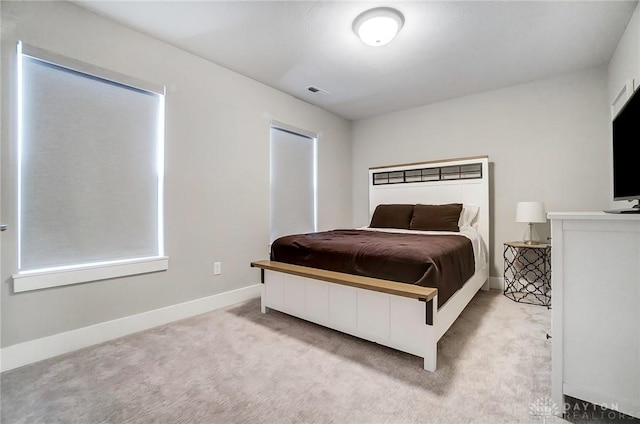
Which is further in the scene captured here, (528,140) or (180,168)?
(528,140)

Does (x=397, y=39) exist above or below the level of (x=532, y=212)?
above

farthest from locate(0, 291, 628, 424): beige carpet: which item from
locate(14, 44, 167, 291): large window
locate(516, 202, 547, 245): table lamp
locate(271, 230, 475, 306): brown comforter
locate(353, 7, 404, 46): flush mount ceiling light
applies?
locate(353, 7, 404, 46): flush mount ceiling light

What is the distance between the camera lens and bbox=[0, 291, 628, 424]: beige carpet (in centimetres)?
130

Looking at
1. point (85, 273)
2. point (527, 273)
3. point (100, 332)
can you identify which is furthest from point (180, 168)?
point (527, 273)

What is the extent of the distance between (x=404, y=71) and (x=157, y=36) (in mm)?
2357

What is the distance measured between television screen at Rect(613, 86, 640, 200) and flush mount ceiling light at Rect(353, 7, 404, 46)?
1475 millimetres

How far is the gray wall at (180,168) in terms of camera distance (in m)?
1.76

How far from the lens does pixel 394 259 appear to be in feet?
6.19

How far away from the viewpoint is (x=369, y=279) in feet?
6.34

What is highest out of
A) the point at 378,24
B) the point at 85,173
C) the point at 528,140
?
the point at 378,24

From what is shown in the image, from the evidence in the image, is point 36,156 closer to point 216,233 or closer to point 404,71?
point 216,233

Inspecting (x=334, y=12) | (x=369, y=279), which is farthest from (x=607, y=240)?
(x=334, y=12)

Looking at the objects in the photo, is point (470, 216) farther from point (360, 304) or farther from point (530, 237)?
point (360, 304)

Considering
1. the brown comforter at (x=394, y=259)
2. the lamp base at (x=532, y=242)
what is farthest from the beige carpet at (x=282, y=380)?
the lamp base at (x=532, y=242)
